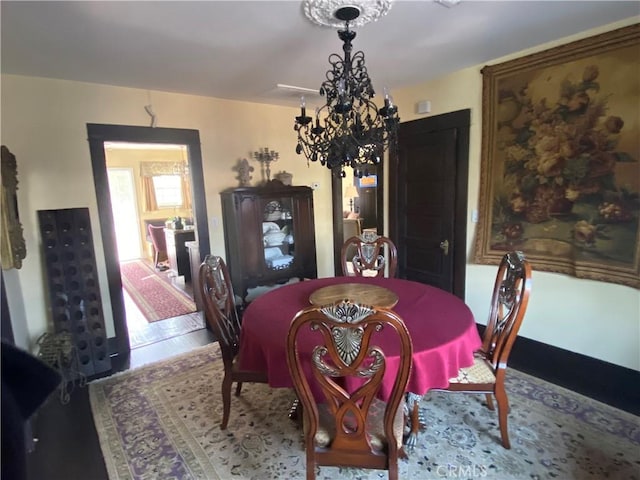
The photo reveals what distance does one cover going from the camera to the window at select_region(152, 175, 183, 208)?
7.65 m

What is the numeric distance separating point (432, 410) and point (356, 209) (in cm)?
598

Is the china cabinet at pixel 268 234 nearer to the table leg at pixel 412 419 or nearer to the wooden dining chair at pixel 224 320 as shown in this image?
the wooden dining chair at pixel 224 320

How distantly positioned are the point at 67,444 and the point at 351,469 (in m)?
1.70

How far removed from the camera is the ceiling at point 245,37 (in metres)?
1.78

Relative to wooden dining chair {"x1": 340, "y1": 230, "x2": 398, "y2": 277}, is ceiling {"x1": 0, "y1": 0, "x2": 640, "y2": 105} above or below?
above

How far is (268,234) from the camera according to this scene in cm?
382

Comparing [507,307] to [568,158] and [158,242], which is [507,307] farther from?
[158,242]

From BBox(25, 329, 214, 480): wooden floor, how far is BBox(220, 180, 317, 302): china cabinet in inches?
66.7

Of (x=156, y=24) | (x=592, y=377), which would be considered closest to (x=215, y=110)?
(x=156, y=24)

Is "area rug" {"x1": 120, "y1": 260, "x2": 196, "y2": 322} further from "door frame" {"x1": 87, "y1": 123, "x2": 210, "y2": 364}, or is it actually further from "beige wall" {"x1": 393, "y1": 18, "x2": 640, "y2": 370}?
"beige wall" {"x1": 393, "y1": 18, "x2": 640, "y2": 370}

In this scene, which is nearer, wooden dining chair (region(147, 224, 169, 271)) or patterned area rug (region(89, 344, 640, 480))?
patterned area rug (region(89, 344, 640, 480))

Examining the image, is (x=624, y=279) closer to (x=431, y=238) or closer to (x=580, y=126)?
(x=580, y=126)

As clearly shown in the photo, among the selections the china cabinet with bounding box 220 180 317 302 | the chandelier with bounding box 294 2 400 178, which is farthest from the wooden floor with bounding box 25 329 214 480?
the chandelier with bounding box 294 2 400 178

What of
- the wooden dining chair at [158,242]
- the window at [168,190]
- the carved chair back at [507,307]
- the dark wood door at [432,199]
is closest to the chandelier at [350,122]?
the carved chair back at [507,307]
